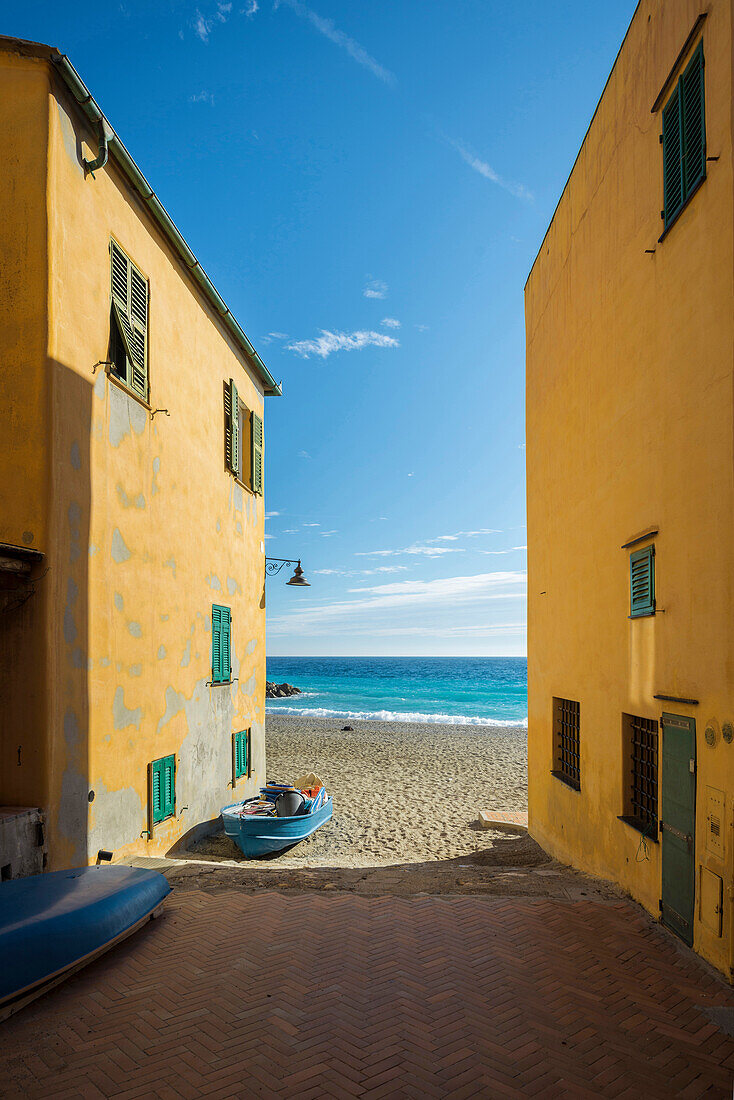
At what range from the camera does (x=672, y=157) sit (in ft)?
21.1

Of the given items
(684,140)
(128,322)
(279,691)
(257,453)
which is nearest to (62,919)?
(128,322)

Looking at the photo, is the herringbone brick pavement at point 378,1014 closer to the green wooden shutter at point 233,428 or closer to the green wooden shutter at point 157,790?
the green wooden shutter at point 157,790

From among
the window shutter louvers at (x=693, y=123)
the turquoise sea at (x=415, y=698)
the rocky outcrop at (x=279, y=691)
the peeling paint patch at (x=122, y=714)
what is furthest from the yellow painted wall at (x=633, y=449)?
the rocky outcrop at (x=279, y=691)

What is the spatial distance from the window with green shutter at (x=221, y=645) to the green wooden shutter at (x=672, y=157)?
30.4 ft

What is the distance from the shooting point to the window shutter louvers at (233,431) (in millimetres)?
13508

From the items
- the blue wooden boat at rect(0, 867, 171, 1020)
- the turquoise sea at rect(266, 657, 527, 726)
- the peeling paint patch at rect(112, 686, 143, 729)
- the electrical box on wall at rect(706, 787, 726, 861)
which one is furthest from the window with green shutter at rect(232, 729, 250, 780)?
the turquoise sea at rect(266, 657, 527, 726)

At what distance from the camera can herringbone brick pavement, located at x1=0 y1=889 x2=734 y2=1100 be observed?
3750mm

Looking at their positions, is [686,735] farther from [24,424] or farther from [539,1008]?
[24,424]

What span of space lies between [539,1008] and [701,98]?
7438 mm

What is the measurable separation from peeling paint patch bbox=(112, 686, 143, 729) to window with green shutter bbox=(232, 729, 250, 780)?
486 centimetres

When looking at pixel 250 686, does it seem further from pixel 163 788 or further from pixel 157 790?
pixel 157 790

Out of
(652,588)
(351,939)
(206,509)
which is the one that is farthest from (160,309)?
(351,939)

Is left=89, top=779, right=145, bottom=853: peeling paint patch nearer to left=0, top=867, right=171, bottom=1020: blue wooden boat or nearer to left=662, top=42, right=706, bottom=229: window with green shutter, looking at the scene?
left=0, top=867, right=171, bottom=1020: blue wooden boat

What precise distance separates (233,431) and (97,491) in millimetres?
5991
